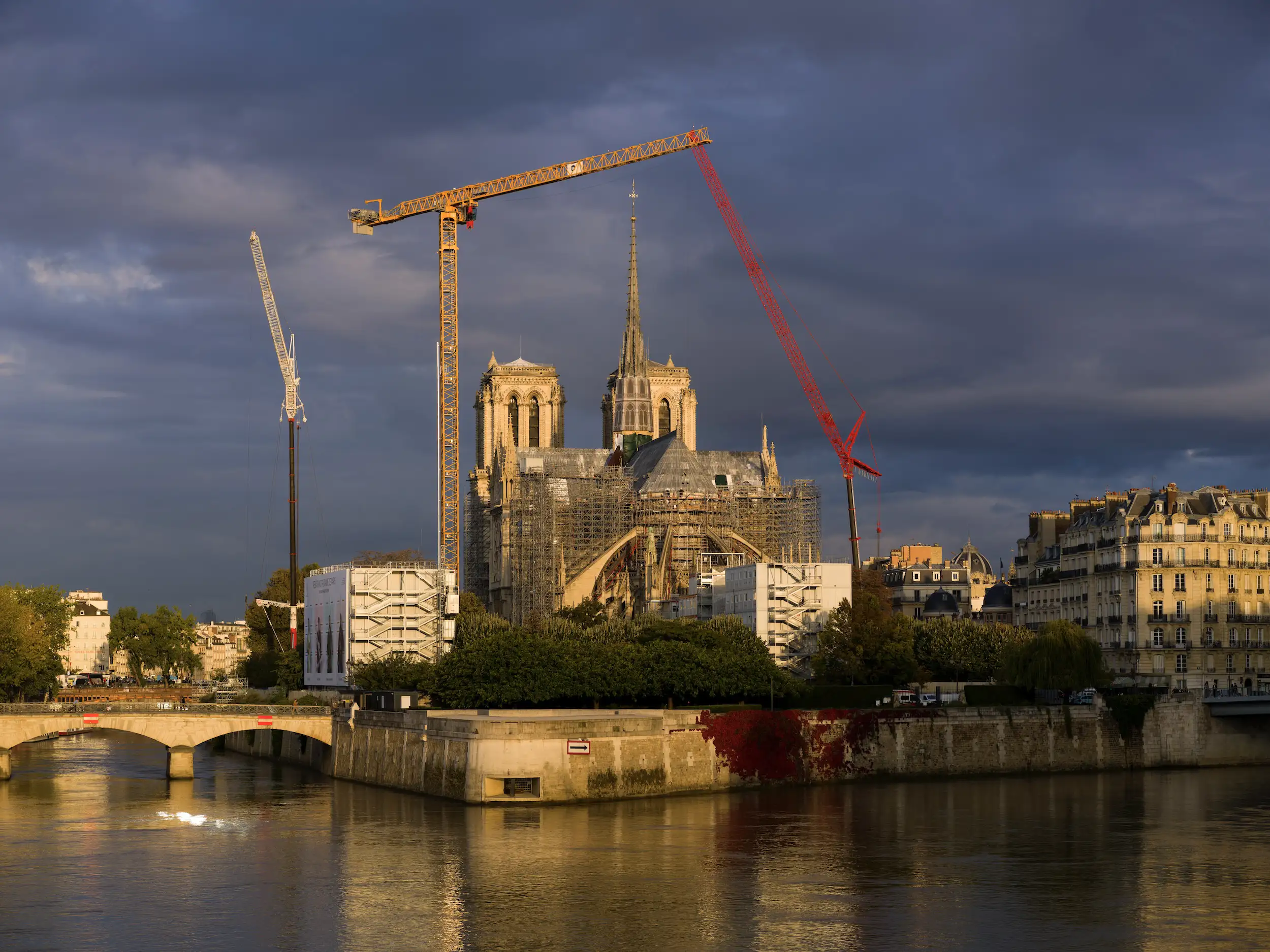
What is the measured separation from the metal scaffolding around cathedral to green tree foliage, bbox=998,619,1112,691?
48.9 metres

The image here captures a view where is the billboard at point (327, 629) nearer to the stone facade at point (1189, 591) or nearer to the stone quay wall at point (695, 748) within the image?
the stone quay wall at point (695, 748)

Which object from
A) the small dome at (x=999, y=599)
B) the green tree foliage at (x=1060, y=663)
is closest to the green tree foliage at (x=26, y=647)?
the green tree foliage at (x=1060, y=663)

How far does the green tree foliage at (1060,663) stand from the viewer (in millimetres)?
83125

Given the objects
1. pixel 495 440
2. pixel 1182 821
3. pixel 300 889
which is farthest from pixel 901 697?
pixel 495 440

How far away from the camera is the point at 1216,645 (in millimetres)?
95125

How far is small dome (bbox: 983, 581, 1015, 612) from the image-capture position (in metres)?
136

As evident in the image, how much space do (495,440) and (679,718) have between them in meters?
99.0

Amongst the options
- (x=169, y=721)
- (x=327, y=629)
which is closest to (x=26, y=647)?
(x=327, y=629)

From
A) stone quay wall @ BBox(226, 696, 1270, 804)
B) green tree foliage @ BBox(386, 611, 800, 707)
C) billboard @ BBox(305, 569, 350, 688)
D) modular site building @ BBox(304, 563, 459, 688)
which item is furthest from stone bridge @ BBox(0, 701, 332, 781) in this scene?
billboard @ BBox(305, 569, 350, 688)

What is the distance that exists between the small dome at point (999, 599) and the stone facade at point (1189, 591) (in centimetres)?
3410

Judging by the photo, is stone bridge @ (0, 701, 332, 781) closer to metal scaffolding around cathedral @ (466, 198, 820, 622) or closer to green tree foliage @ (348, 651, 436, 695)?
green tree foliage @ (348, 651, 436, 695)

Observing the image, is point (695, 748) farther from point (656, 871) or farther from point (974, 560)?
point (974, 560)

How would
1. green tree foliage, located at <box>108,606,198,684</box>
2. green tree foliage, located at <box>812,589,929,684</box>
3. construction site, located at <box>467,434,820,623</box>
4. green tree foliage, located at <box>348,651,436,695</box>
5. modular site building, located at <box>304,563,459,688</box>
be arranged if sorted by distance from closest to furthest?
green tree foliage, located at <box>348,651,436,695</box>, green tree foliage, located at <box>812,589,929,684</box>, modular site building, located at <box>304,563,459,688</box>, construction site, located at <box>467,434,820,623</box>, green tree foliage, located at <box>108,606,198,684</box>

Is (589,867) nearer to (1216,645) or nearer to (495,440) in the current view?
(1216,645)
